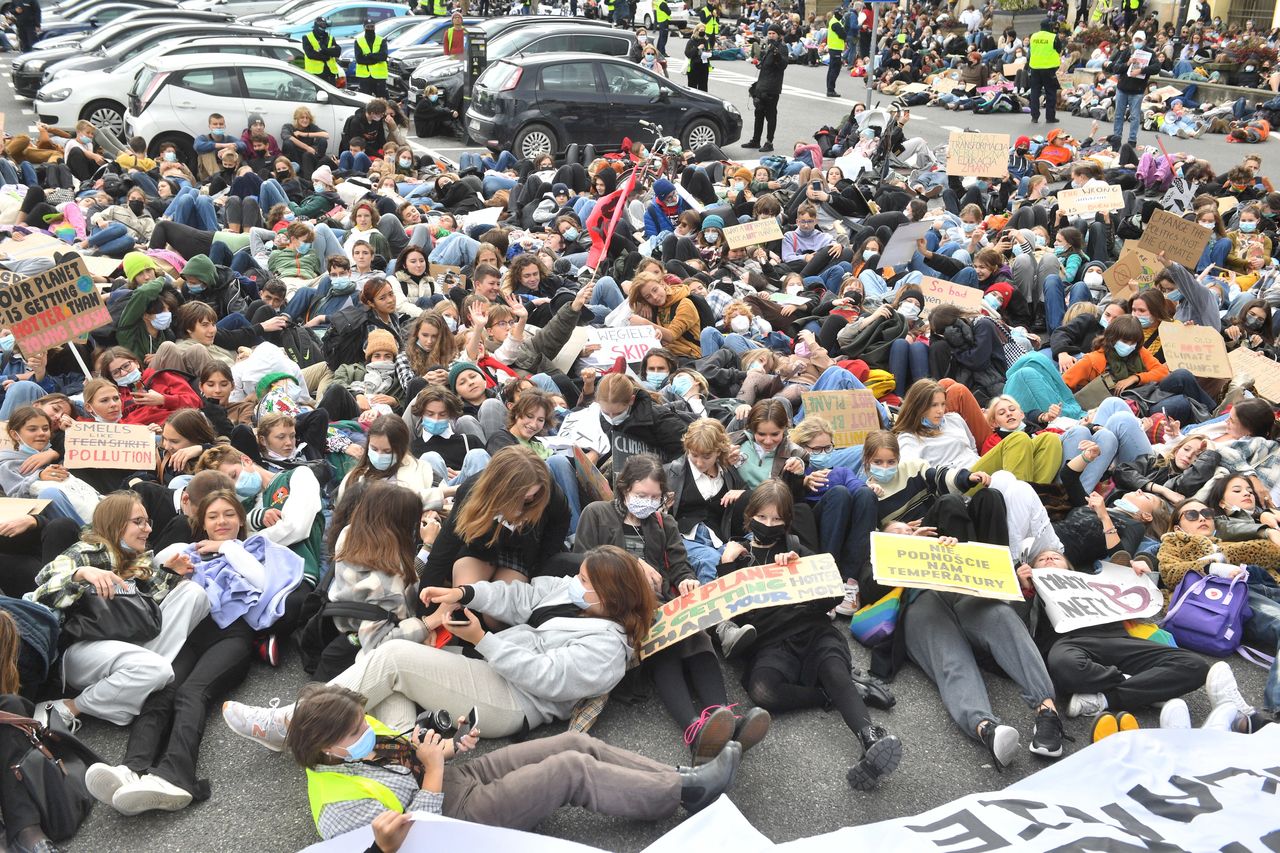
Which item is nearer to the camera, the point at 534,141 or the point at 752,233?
the point at 752,233

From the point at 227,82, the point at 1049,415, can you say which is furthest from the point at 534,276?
the point at 227,82

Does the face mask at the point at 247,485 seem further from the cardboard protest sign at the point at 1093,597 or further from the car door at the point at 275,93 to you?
the car door at the point at 275,93

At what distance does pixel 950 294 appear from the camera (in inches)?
409

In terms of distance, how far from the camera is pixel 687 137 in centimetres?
1912

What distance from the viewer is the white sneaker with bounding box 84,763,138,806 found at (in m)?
4.81

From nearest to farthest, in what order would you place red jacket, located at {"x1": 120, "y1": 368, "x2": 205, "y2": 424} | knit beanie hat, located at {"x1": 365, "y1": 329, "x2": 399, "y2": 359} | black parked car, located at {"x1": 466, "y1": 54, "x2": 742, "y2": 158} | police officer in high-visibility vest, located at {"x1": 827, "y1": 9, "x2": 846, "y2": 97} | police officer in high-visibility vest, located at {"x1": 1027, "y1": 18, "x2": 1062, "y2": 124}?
1. red jacket, located at {"x1": 120, "y1": 368, "x2": 205, "y2": 424}
2. knit beanie hat, located at {"x1": 365, "y1": 329, "x2": 399, "y2": 359}
3. black parked car, located at {"x1": 466, "y1": 54, "x2": 742, "y2": 158}
4. police officer in high-visibility vest, located at {"x1": 1027, "y1": 18, "x2": 1062, "y2": 124}
5. police officer in high-visibility vest, located at {"x1": 827, "y1": 9, "x2": 846, "y2": 97}

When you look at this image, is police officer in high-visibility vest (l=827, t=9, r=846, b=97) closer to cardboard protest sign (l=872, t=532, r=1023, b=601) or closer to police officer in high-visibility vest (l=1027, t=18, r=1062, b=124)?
police officer in high-visibility vest (l=1027, t=18, r=1062, b=124)

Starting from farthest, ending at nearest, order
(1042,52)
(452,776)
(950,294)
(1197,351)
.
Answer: (1042,52) < (950,294) < (1197,351) < (452,776)

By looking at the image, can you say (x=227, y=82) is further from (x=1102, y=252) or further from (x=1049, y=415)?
(x=1049, y=415)

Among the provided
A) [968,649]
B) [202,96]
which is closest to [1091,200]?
[968,649]

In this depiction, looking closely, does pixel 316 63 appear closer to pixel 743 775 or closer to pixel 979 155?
pixel 979 155

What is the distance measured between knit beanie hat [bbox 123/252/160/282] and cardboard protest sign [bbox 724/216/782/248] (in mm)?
5372

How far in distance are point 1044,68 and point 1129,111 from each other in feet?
11.0

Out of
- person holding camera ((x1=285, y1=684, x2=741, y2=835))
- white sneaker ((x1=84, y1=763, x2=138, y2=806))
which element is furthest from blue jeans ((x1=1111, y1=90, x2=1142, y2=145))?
white sneaker ((x1=84, y1=763, x2=138, y2=806))
